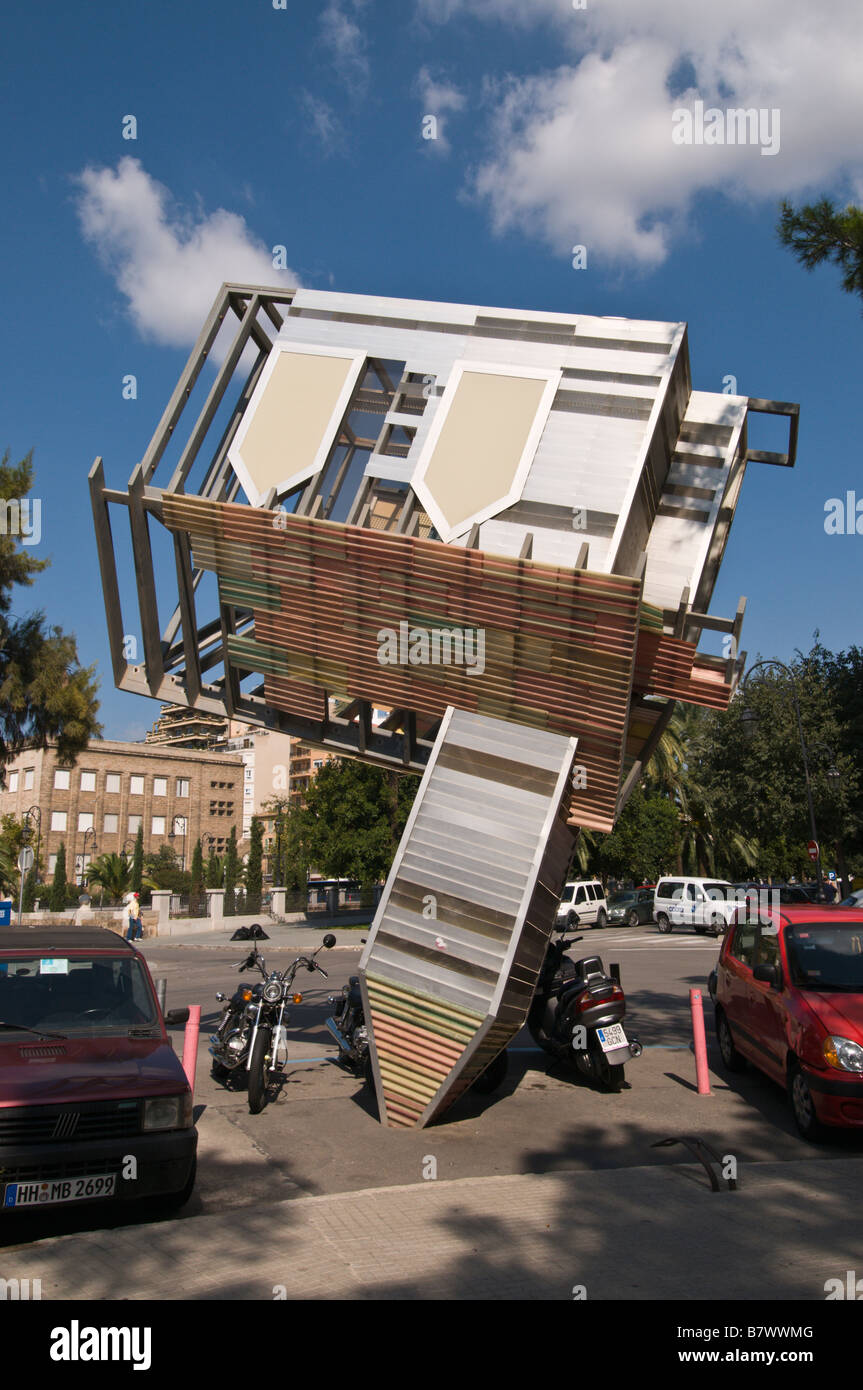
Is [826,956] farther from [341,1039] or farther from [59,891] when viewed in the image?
[59,891]

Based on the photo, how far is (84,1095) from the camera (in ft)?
19.2

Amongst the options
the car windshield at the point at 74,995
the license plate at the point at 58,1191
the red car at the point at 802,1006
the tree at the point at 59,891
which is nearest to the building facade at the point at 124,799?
the tree at the point at 59,891

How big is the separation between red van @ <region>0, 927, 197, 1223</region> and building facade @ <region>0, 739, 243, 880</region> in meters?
66.4

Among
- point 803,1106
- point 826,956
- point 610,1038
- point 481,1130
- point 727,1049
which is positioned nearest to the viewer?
point 803,1106

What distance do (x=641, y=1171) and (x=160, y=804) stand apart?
263ft

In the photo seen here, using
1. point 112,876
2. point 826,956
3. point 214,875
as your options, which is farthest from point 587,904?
point 214,875

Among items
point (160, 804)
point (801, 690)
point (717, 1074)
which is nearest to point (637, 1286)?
point (717, 1074)

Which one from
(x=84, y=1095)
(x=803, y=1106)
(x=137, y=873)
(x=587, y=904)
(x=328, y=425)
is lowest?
(x=137, y=873)

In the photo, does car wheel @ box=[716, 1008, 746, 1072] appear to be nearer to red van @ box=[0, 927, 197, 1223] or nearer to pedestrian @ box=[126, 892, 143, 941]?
red van @ box=[0, 927, 197, 1223]

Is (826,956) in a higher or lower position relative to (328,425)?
lower

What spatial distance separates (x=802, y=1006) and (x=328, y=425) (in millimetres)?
6808

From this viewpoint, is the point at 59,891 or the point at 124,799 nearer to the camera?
the point at 59,891

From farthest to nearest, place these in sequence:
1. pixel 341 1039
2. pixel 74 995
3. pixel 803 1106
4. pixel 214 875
→ pixel 214 875
pixel 341 1039
pixel 803 1106
pixel 74 995

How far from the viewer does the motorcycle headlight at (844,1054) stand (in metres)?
7.38
